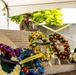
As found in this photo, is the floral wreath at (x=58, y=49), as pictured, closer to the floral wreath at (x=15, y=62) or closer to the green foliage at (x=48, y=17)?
the floral wreath at (x=15, y=62)

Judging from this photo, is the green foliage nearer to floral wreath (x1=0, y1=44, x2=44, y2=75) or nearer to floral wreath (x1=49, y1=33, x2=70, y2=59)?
floral wreath (x1=49, y1=33, x2=70, y2=59)

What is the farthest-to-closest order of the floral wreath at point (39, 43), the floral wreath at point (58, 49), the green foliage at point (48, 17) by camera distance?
the green foliage at point (48, 17)
the floral wreath at point (58, 49)
the floral wreath at point (39, 43)

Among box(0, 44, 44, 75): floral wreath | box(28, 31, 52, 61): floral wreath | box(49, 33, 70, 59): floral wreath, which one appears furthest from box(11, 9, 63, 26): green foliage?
box(0, 44, 44, 75): floral wreath

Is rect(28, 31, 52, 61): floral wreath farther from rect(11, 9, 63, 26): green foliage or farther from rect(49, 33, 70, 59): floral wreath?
rect(11, 9, 63, 26): green foliage

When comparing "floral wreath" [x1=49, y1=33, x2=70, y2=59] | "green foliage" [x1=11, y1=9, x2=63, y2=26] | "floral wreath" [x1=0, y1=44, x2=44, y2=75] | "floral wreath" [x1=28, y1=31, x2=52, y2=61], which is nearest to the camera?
"floral wreath" [x1=0, y1=44, x2=44, y2=75]

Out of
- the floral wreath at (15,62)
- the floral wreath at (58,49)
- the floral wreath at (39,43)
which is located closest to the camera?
the floral wreath at (15,62)

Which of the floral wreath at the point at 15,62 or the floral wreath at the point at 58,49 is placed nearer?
the floral wreath at the point at 15,62

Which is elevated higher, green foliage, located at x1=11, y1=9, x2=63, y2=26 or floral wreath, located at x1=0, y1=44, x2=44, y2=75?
green foliage, located at x1=11, y1=9, x2=63, y2=26

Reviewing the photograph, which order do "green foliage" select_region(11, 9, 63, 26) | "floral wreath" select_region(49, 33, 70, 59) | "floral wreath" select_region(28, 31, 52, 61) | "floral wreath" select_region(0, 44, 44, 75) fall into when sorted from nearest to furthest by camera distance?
"floral wreath" select_region(0, 44, 44, 75), "floral wreath" select_region(28, 31, 52, 61), "floral wreath" select_region(49, 33, 70, 59), "green foliage" select_region(11, 9, 63, 26)

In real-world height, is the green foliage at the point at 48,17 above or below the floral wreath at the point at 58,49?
above

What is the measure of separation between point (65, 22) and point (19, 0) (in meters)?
6.22

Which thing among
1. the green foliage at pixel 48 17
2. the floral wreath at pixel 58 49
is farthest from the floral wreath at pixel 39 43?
the green foliage at pixel 48 17

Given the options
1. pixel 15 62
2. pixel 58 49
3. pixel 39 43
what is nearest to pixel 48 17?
pixel 58 49

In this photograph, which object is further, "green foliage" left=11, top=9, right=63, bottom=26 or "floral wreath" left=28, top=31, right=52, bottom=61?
"green foliage" left=11, top=9, right=63, bottom=26
